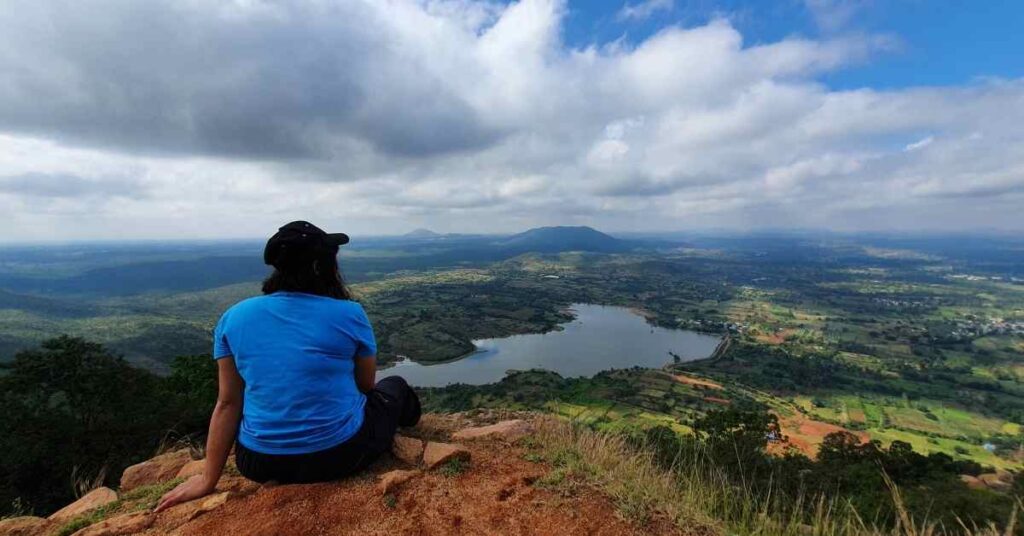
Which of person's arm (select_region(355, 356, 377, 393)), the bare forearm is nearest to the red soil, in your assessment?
the bare forearm

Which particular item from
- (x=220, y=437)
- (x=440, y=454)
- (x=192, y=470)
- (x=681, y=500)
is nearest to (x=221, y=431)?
(x=220, y=437)

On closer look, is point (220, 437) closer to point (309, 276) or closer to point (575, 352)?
point (309, 276)

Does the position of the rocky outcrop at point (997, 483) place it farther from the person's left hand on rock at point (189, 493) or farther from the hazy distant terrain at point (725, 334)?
the person's left hand on rock at point (189, 493)

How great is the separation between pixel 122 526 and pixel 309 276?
1.93m

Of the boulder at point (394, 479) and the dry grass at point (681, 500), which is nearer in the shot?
the dry grass at point (681, 500)

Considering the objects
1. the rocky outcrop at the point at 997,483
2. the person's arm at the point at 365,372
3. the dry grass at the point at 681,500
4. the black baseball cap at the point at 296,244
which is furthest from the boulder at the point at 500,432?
the rocky outcrop at the point at 997,483

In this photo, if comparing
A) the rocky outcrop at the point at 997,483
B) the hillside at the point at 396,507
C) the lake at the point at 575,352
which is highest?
the hillside at the point at 396,507

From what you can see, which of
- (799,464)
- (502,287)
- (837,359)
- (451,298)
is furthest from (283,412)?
(502,287)

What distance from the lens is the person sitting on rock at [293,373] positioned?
280cm

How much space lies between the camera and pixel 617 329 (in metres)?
83.0

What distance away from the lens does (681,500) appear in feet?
11.5

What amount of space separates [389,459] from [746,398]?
4979cm

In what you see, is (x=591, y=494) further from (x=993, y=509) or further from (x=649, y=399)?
(x=649, y=399)

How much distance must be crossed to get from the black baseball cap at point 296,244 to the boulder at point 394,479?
1.65 meters
